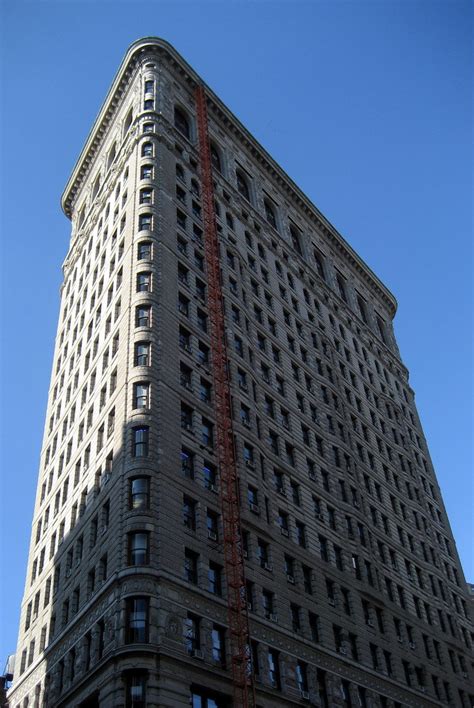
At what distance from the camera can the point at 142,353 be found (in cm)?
5503

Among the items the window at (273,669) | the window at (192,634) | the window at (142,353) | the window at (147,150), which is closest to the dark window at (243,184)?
the window at (147,150)

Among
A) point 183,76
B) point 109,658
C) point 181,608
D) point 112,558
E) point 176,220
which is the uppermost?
point 183,76

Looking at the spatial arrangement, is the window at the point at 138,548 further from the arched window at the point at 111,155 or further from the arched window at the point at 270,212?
the arched window at the point at 270,212

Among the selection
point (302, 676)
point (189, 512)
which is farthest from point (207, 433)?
point (302, 676)

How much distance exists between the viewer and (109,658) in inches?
1604

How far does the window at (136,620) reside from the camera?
41.1 meters

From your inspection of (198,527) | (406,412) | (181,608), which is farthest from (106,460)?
(406,412)

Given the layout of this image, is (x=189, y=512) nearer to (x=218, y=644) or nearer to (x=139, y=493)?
(x=139, y=493)

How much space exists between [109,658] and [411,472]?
55754 mm

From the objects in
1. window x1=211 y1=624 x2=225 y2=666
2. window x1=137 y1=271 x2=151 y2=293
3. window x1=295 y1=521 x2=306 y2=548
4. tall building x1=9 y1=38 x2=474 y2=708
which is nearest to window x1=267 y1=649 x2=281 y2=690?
tall building x1=9 y1=38 x2=474 y2=708

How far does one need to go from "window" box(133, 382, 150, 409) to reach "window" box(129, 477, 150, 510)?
5723 millimetres

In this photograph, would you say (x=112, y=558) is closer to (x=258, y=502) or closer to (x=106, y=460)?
(x=106, y=460)

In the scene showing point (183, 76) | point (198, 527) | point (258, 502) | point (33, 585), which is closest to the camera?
point (198, 527)

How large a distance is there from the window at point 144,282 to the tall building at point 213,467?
0.37 meters
